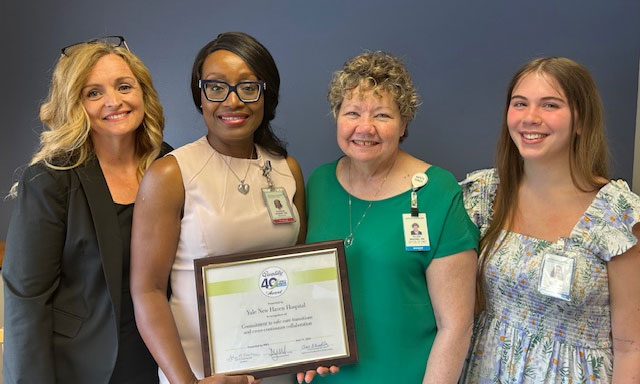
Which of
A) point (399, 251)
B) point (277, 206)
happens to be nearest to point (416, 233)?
point (399, 251)

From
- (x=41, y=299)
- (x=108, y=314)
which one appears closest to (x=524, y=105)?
(x=108, y=314)

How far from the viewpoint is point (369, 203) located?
1.64 meters

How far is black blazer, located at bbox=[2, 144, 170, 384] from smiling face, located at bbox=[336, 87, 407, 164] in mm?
813

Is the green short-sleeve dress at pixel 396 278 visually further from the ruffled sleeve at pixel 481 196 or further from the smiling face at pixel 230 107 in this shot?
the smiling face at pixel 230 107

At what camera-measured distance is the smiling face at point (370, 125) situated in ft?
5.10

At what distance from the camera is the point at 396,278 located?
155 centimetres

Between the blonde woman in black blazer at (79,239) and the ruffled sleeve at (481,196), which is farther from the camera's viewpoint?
the ruffled sleeve at (481,196)

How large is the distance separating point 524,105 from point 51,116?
5.18 feet

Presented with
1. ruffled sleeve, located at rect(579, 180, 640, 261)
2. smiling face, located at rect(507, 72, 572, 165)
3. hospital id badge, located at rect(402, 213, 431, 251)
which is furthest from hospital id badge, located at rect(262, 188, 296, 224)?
ruffled sleeve, located at rect(579, 180, 640, 261)

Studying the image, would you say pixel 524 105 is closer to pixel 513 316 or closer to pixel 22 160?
pixel 513 316

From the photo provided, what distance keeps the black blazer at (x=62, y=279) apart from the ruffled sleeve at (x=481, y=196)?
119cm

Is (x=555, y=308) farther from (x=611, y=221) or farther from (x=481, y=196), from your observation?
(x=481, y=196)

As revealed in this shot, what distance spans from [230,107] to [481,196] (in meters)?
0.91
